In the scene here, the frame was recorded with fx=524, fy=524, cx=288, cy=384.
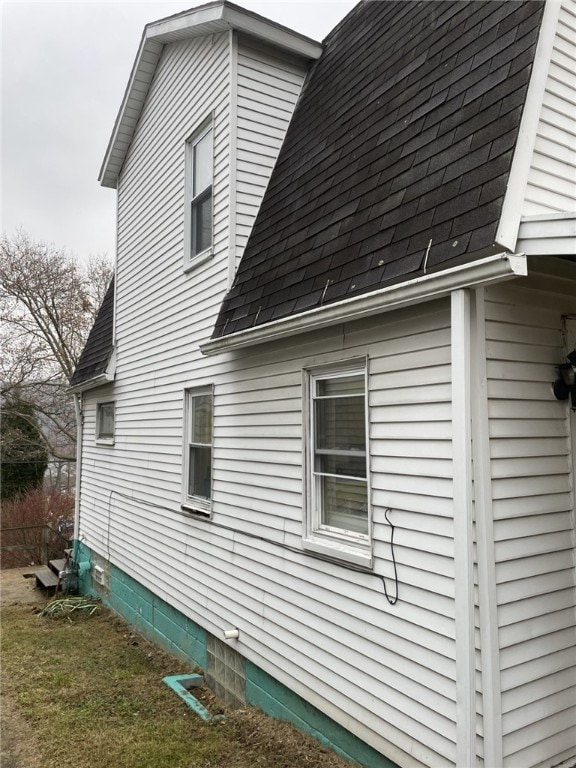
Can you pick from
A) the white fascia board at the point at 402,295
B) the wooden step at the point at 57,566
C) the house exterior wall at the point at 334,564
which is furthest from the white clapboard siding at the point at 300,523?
the wooden step at the point at 57,566

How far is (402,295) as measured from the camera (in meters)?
3.19

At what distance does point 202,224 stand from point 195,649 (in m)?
5.46

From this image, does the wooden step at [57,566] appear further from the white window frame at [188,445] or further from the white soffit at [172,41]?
the white soffit at [172,41]

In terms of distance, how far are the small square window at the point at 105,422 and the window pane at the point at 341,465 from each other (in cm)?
682

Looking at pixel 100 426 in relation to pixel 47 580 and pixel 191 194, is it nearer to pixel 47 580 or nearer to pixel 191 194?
pixel 47 580

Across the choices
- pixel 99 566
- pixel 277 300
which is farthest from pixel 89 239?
pixel 277 300

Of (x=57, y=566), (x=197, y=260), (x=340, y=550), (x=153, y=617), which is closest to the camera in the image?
(x=340, y=550)

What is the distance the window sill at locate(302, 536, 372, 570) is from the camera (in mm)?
3736

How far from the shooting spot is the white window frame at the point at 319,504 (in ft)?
12.5


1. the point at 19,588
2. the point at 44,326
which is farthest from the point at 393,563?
the point at 44,326

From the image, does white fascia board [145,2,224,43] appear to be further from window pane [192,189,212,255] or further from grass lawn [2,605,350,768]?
grass lawn [2,605,350,768]

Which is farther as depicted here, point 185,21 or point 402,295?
point 185,21

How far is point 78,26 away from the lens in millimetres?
6906

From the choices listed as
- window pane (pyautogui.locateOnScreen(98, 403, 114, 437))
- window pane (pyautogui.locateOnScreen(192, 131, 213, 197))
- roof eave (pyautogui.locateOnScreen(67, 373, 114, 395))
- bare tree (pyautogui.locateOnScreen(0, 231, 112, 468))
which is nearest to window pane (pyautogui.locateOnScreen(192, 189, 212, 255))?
window pane (pyautogui.locateOnScreen(192, 131, 213, 197))
